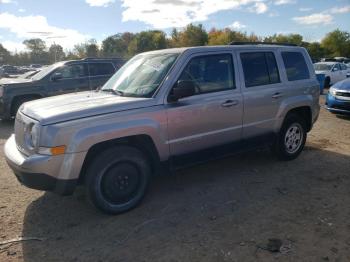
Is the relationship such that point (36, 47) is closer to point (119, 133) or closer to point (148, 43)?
point (148, 43)

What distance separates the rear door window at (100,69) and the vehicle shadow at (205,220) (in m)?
6.31

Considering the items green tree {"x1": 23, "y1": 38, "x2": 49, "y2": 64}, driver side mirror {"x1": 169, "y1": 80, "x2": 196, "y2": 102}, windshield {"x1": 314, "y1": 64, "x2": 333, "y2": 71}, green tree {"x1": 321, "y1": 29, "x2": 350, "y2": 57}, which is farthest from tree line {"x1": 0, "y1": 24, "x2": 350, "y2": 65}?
driver side mirror {"x1": 169, "y1": 80, "x2": 196, "y2": 102}

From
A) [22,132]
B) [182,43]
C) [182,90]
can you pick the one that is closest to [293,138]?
[182,90]

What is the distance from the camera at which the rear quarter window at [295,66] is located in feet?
18.6

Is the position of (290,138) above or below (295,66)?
below

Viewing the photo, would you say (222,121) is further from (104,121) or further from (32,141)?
(32,141)

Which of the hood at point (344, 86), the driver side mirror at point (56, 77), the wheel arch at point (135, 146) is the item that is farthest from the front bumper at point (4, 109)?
the hood at point (344, 86)

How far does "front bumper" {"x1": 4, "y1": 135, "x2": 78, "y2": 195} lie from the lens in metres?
3.55

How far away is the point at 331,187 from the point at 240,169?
141cm

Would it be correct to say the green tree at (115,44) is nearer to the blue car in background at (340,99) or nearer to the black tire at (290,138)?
the blue car in background at (340,99)

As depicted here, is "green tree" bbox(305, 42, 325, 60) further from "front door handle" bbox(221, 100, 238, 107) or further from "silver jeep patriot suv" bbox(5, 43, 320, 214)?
"front door handle" bbox(221, 100, 238, 107)

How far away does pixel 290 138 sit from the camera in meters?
5.93

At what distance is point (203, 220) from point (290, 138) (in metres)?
2.78

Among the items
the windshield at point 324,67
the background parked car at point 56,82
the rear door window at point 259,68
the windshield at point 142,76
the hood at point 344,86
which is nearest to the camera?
the windshield at point 142,76
